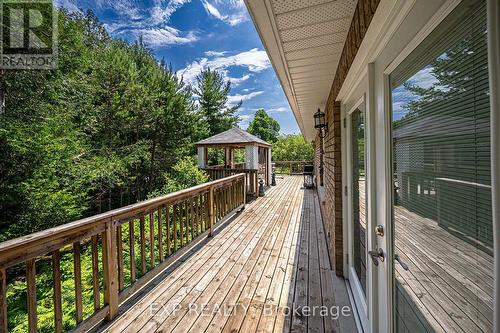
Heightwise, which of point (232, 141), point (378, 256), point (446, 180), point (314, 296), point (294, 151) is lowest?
point (314, 296)

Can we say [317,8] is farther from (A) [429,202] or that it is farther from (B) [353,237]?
(B) [353,237]

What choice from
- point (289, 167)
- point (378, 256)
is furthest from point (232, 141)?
point (289, 167)

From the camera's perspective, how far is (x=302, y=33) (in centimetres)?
163

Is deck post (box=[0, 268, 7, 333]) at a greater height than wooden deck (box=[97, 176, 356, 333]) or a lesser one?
greater

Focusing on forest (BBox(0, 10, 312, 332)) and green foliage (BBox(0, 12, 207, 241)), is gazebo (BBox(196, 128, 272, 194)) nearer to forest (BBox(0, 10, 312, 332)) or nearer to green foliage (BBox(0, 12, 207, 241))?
forest (BBox(0, 10, 312, 332))

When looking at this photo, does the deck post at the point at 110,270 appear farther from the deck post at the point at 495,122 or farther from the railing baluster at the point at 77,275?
the deck post at the point at 495,122

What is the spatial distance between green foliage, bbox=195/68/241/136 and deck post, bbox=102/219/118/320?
58.2ft

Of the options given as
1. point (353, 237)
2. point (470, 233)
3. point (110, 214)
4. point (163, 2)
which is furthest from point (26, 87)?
point (163, 2)

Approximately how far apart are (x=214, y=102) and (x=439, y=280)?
2029cm

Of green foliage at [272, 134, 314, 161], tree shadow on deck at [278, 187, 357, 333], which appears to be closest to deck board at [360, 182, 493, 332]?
tree shadow on deck at [278, 187, 357, 333]

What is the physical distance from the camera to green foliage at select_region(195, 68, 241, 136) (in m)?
19.7

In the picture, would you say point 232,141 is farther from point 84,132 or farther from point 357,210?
point 357,210

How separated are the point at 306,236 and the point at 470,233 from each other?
11.9ft

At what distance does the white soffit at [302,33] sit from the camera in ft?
4.45
